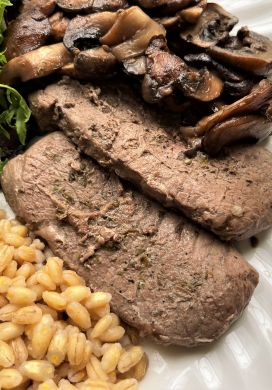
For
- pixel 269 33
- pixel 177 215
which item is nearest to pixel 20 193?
pixel 177 215

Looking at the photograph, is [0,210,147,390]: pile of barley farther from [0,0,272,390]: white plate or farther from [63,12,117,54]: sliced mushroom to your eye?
[63,12,117,54]: sliced mushroom

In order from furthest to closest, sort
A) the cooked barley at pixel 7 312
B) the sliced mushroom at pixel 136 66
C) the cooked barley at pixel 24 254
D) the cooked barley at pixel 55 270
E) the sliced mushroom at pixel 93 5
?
the sliced mushroom at pixel 93 5 < the sliced mushroom at pixel 136 66 < the cooked barley at pixel 24 254 < the cooked barley at pixel 55 270 < the cooked barley at pixel 7 312

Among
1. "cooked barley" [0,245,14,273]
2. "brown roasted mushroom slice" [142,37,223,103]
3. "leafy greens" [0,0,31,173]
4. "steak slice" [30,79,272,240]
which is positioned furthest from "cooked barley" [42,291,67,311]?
"brown roasted mushroom slice" [142,37,223,103]

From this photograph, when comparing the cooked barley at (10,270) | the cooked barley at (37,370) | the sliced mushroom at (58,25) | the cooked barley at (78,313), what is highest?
the sliced mushroom at (58,25)

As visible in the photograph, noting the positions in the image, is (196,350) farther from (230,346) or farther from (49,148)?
(49,148)

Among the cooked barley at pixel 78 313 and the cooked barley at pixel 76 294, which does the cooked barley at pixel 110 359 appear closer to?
the cooked barley at pixel 78 313

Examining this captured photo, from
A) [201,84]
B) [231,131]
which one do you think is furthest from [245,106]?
[201,84]

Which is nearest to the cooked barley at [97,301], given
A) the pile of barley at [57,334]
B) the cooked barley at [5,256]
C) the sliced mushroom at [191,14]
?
the pile of barley at [57,334]
